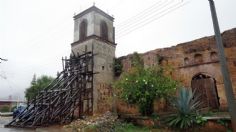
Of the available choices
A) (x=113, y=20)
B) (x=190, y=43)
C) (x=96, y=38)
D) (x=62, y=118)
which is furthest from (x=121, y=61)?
(x=62, y=118)

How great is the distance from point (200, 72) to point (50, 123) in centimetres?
1106

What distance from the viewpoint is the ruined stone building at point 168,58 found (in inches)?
558

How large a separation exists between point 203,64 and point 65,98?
10.3 meters

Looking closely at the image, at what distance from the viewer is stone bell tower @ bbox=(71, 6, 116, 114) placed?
17.5m

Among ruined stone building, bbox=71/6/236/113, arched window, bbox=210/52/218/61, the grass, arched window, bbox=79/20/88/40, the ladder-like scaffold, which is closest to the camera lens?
the grass

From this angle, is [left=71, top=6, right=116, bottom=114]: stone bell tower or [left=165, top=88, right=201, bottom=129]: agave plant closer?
[left=165, top=88, right=201, bottom=129]: agave plant

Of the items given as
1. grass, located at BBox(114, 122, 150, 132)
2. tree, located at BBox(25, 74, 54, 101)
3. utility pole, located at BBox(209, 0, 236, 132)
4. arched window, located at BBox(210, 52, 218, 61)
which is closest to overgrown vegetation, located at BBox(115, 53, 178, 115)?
grass, located at BBox(114, 122, 150, 132)

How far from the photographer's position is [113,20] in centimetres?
2133

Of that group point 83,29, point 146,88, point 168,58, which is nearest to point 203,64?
point 168,58

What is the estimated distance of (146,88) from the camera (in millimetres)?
12094

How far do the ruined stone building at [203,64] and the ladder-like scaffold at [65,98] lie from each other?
5.92 metres

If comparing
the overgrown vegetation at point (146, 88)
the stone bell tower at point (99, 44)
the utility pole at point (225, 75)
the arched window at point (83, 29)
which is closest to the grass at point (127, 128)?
the overgrown vegetation at point (146, 88)

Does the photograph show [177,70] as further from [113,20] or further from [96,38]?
[113,20]

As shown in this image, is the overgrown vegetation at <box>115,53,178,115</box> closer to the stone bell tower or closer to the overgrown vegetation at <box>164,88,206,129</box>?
the overgrown vegetation at <box>164,88,206,129</box>
